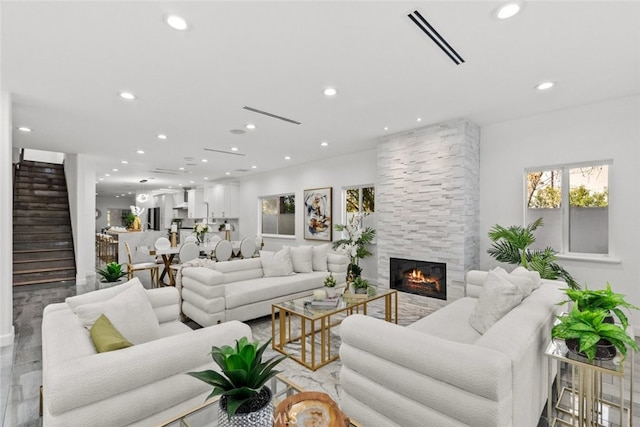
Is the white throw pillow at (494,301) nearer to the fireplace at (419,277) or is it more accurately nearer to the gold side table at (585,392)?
the gold side table at (585,392)

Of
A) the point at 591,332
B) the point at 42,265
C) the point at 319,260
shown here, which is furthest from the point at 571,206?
the point at 42,265

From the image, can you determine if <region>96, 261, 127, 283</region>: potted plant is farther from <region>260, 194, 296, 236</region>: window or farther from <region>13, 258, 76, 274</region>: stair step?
<region>260, 194, 296, 236</region>: window

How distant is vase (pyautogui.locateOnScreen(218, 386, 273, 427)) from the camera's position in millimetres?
1046

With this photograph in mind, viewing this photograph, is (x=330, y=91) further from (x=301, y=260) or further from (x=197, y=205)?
(x=197, y=205)

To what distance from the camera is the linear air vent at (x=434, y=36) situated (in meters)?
2.07

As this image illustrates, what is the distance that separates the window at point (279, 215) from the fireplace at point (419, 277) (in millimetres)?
3645

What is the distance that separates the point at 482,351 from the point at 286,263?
340cm

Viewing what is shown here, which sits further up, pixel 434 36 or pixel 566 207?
pixel 434 36

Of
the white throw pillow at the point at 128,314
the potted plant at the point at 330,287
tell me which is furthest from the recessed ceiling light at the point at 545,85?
the white throw pillow at the point at 128,314

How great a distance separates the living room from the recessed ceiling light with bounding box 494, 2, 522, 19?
96mm

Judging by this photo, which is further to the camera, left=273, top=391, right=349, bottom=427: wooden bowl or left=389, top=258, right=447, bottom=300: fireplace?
left=389, top=258, right=447, bottom=300: fireplace

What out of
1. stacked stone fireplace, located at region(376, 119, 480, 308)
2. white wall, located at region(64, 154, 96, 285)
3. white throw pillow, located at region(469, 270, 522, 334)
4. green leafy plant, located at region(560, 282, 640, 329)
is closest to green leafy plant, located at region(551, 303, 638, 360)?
green leafy plant, located at region(560, 282, 640, 329)

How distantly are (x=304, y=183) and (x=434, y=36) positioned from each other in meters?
5.51

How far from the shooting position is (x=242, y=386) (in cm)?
110
